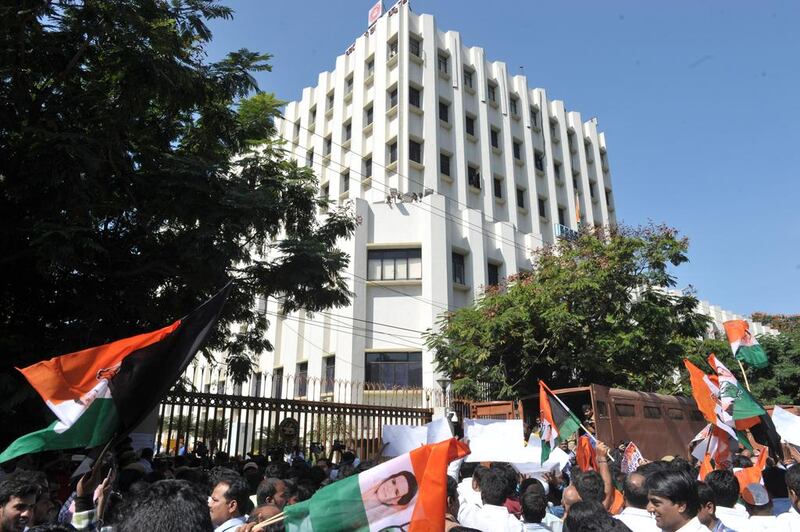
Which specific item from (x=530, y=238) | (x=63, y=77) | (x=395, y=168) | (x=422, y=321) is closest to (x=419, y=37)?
(x=395, y=168)

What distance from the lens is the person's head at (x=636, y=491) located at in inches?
153

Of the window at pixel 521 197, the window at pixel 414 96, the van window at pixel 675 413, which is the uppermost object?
the window at pixel 414 96

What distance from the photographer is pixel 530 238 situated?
26.7 metres

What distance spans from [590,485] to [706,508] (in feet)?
4.05

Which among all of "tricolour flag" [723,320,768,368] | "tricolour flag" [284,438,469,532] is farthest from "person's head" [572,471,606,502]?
"tricolour flag" [723,320,768,368]

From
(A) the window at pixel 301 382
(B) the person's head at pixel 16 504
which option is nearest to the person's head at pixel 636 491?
(B) the person's head at pixel 16 504

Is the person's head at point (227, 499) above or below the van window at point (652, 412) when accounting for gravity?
below

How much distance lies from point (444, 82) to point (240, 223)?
21.3m

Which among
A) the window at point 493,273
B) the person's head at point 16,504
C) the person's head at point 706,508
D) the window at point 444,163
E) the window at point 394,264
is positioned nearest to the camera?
the person's head at point 16,504

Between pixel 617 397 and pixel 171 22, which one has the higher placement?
pixel 171 22

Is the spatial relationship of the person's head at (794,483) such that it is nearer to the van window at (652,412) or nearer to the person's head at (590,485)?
the person's head at (590,485)

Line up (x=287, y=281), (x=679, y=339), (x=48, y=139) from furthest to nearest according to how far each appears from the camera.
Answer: (x=679, y=339), (x=287, y=281), (x=48, y=139)

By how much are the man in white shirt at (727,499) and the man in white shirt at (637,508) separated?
21.4 inches

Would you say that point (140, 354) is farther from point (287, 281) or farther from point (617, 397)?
point (617, 397)
